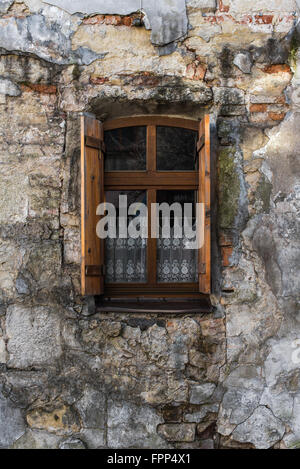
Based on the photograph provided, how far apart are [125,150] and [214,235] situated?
1.00m

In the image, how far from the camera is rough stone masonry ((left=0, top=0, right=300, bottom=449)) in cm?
284

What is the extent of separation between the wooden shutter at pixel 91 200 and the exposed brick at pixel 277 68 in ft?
4.46

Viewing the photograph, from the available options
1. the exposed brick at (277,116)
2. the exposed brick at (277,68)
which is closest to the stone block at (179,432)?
the exposed brick at (277,116)

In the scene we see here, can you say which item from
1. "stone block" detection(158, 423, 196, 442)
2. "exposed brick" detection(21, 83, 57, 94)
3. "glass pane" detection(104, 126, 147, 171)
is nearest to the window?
"glass pane" detection(104, 126, 147, 171)

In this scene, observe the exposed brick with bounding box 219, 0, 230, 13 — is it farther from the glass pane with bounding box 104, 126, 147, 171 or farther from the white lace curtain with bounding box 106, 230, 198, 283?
the white lace curtain with bounding box 106, 230, 198, 283

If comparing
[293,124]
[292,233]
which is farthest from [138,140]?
[292,233]

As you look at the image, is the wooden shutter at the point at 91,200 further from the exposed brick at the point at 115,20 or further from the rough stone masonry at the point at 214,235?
the exposed brick at the point at 115,20

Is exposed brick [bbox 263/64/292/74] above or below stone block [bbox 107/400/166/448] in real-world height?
above

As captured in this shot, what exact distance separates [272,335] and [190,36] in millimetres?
2355

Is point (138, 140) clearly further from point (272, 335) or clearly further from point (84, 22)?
point (272, 335)

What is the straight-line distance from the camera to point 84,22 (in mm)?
2883

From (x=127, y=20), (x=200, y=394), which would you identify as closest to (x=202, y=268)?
(x=200, y=394)

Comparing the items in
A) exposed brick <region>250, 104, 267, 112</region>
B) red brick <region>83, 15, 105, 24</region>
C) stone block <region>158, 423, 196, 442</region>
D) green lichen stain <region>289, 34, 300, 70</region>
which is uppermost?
red brick <region>83, 15, 105, 24</region>

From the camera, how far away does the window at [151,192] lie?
10.0 ft
